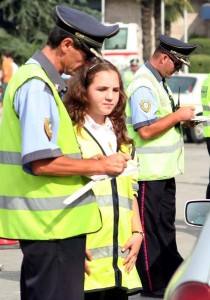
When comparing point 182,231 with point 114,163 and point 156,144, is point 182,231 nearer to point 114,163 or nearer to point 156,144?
point 156,144

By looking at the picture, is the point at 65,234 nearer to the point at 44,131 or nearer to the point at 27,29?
Answer: the point at 44,131

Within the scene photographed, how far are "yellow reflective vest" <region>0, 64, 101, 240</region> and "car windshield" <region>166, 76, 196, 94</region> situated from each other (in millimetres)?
19082

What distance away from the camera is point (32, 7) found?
47906 mm

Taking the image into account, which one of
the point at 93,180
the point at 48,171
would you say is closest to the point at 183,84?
the point at 93,180

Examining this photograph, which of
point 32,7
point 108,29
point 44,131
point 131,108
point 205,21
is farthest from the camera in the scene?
point 205,21

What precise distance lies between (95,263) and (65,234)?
0.45m

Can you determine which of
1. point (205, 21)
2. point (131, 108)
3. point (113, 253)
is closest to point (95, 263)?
point (113, 253)

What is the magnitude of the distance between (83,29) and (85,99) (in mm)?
465

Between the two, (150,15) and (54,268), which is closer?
(54,268)

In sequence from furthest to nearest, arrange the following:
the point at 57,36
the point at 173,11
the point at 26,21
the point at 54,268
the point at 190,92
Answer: the point at 173,11 → the point at 26,21 → the point at 190,92 → the point at 57,36 → the point at 54,268

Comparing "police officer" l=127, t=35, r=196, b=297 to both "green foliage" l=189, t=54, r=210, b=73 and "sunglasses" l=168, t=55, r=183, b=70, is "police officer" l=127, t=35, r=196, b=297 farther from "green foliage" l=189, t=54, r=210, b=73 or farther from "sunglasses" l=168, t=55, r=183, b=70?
"green foliage" l=189, t=54, r=210, b=73

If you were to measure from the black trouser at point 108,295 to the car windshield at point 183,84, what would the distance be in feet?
61.3

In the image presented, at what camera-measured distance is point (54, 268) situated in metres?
5.21

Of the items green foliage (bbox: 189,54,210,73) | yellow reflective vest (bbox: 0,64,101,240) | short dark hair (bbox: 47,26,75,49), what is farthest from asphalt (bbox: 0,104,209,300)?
green foliage (bbox: 189,54,210,73)
